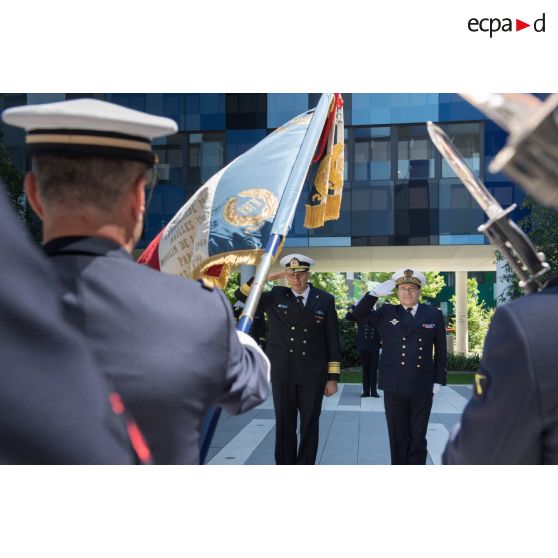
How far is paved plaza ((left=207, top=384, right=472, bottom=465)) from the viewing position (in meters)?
6.45

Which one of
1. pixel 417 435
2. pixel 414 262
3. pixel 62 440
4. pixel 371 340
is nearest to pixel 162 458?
pixel 62 440

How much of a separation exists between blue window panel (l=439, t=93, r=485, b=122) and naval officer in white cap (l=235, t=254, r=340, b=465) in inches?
400

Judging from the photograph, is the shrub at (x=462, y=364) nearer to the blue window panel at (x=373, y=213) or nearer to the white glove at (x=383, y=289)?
the blue window panel at (x=373, y=213)

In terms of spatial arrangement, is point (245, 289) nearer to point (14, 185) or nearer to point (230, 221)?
point (230, 221)

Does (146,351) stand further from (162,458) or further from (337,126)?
(337,126)

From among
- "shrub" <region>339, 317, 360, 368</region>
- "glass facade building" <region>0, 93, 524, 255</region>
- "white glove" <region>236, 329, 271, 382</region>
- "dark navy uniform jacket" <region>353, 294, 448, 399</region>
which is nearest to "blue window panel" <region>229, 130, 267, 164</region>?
"glass facade building" <region>0, 93, 524, 255</region>

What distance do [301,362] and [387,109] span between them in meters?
11.1

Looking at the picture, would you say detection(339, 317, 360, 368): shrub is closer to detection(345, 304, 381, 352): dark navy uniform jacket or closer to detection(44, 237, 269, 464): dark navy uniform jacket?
detection(345, 304, 381, 352): dark navy uniform jacket

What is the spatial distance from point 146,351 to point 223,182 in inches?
81.9

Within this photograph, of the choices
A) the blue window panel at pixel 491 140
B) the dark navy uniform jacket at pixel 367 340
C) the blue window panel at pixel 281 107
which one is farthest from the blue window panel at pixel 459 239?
the dark navy uniform jacket at pixel 367 340

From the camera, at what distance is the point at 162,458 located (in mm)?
1483

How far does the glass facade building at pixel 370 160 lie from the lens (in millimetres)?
15133

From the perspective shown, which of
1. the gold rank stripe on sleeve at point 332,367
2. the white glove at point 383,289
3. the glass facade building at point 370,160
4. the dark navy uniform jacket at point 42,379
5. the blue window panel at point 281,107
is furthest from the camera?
the blue window panel at point 281,107

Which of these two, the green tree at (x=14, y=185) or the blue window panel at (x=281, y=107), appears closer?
the green tree at (x=14, y=185)
